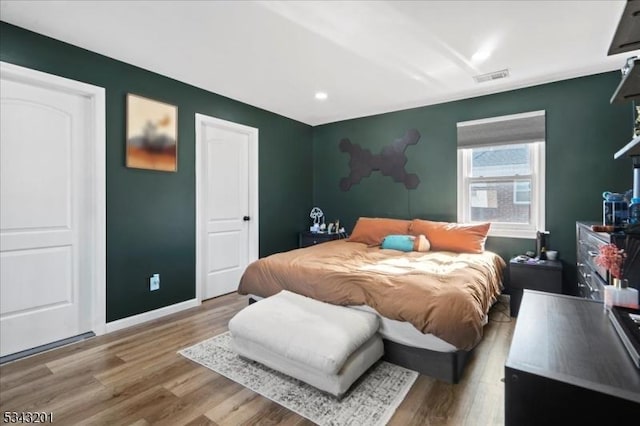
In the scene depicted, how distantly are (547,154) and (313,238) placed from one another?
306 centimetres

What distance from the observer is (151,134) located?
3.10m

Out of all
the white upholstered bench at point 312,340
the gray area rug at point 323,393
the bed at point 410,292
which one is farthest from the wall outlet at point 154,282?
the white upholstered bench at point 312,340

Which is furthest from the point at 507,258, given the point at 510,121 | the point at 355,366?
the point at 355,366

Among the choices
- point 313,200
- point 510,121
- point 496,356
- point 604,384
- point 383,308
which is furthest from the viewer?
point 313,200

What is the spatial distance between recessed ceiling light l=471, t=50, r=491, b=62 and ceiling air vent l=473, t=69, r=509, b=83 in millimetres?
410

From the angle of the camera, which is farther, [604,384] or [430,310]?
[430,310]

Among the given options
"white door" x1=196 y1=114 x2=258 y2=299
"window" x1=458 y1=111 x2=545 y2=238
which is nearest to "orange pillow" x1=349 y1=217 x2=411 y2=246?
"window" x1=458 y1=111 x2=545 y2=238

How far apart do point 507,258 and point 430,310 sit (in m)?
2.27

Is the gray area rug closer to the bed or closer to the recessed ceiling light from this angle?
the bed

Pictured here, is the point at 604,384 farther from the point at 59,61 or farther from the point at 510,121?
the point at 59,61

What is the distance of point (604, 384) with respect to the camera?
776 millimetres

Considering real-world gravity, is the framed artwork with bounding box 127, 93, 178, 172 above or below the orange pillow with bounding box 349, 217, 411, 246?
above

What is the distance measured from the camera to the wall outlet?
3127 millimetres

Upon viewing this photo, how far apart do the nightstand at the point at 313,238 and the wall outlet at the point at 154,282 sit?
7.18ft
